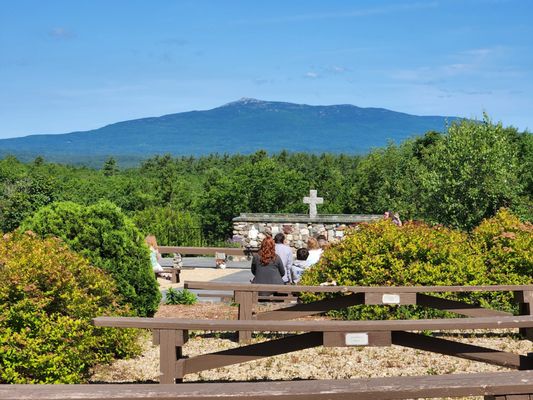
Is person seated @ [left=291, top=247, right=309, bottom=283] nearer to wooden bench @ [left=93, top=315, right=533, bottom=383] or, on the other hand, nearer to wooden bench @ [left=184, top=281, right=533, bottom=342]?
wooden bench @ [left=184, top=281, right=533, bottom=342]

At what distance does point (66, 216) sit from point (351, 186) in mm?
58736

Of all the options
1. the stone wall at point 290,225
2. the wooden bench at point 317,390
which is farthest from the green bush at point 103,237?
the stone wall at point 290,225

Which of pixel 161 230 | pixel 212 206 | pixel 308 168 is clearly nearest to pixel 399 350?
pixel 161 230

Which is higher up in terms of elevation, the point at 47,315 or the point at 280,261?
the point at 280,261

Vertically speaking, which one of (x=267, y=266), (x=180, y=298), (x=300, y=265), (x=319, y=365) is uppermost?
(x=267, y=266)

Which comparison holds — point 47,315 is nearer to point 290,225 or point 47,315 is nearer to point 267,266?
point 267,266

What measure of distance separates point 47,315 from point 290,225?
20.8 meters

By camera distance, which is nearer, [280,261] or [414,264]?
[414,264]

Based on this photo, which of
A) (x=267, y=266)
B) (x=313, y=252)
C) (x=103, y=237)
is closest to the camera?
(x=103, y=237)

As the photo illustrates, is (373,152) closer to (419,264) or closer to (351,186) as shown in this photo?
(351,186)

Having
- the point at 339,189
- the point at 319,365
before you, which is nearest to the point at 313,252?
the point at 319,365

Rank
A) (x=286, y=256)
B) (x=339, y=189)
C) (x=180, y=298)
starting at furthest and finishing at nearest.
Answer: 1. (x=339, y=189)
2. (x=180, y=298)
3. (x=286, y=256)

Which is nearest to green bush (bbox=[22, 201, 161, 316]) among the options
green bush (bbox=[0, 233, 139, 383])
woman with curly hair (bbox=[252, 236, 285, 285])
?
green bush (bbox=[0, 233, 139, 383])

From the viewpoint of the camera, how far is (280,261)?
35.7 feet
